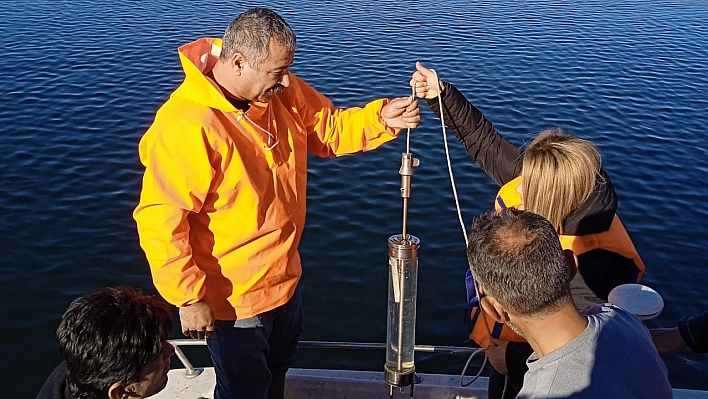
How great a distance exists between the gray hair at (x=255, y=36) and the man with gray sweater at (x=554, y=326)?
1164mm

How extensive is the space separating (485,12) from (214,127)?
685 inches

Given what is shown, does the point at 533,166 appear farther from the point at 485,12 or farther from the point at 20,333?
the point at 485,12

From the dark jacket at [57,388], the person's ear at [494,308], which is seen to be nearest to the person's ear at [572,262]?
the person's ear at [494,308]

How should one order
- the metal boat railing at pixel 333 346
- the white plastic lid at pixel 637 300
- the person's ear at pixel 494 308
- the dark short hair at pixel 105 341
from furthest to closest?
the metal boat railing at pixel 333 346
the white plastic lid at pixel 637 300
the dark short hair at pixel 105 341
the person's ear at pixel 494 308

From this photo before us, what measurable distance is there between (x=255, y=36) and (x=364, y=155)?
7215mm

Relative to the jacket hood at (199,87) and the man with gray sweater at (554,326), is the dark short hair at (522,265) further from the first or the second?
the jacket hood at (199,87)

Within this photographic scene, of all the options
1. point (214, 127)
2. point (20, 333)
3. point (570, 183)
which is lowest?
point (20, 333)

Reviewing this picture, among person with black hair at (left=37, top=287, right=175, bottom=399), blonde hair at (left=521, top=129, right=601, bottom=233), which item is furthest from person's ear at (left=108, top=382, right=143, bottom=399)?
blonde hair at (left=521, top=129, right=601, bottom=233)

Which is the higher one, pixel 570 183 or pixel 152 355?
pixel 570 183

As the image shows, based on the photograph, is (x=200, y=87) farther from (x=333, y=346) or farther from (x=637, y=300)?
(x=637, y=300)

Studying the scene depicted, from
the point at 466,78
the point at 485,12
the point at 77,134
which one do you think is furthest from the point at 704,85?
the point at 77,134

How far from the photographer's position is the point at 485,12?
18.9m

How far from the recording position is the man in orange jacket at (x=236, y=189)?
2.61 meters

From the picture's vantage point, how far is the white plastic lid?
8.04 ft
